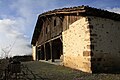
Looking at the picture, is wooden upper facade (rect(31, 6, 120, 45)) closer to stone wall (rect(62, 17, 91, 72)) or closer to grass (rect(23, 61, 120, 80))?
stone wall (rect(62, 17, 91, 72))

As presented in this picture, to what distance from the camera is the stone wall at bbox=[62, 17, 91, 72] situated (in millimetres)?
12484

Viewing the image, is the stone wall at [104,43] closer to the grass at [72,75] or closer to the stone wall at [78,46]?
the stone wall at [78,46]

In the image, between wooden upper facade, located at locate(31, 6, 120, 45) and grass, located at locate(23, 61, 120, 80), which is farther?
wooden upper facade, located at locate(31, 6, 120, 45)

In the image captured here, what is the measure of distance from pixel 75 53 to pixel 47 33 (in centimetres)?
841

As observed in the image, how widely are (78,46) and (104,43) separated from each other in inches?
63.5

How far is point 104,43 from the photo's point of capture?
12.9 metres

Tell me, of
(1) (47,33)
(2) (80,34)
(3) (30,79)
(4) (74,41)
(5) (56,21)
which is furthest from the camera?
(1) (47,33)

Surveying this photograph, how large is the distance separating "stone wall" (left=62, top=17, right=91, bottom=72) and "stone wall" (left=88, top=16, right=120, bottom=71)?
1.02 feet

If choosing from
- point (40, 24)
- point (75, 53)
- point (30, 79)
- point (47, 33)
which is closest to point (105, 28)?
point (75, 53)

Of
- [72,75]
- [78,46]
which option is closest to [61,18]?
[78,46]

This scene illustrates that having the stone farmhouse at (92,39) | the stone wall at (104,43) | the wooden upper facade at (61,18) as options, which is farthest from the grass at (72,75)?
the wooden upper facade at (61,18)

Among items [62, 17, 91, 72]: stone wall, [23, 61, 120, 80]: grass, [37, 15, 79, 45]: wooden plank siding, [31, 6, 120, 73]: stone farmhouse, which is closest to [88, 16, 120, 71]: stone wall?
[31, 6, 120, 73]: stone farmhouse

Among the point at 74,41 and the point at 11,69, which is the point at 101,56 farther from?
the point at 11,69

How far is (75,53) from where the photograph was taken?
552 inches
